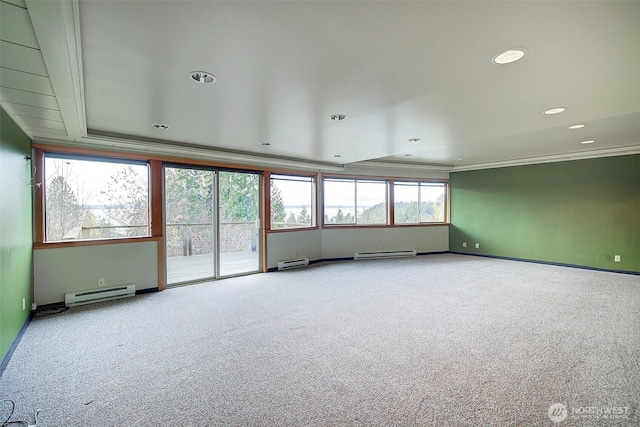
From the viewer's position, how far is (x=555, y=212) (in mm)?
6512

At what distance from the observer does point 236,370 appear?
2.47 meters

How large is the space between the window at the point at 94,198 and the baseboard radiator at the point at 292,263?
8.50 ft

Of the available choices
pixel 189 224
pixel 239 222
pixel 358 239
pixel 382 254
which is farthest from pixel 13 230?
pixel 382 254

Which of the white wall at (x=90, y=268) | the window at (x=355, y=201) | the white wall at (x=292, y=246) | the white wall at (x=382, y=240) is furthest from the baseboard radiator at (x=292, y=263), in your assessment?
the white wall at (x=90, y=268)

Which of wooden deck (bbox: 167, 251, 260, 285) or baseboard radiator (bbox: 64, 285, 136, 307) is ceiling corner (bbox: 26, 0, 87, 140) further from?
wooden deck (bbox: 167, 251, 260, 285)

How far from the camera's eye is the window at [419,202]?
26.4 feet

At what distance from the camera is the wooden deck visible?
202 inches

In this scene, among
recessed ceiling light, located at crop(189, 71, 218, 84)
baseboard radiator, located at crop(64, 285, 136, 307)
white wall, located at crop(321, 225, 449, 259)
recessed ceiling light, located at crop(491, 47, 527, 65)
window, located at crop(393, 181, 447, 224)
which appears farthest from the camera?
window, located at crop(393, 181, 447, 224)

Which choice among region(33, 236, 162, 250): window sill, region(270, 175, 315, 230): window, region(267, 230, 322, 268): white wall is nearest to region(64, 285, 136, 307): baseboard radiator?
region(33, 236, 162, 250): window sill

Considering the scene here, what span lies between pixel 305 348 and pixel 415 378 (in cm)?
102

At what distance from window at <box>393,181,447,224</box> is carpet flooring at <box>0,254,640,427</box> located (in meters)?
3.65

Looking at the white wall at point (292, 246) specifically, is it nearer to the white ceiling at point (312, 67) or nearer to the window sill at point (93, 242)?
the window sill at point (93, 242)

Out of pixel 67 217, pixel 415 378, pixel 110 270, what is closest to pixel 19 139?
pixel 67 217

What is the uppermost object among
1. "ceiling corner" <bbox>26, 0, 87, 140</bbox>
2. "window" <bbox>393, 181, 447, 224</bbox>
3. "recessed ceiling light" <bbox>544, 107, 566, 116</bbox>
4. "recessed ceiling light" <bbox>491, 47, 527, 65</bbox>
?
"recessed ceiling light" <bbox>544, 107, 566, 116</bbox>
